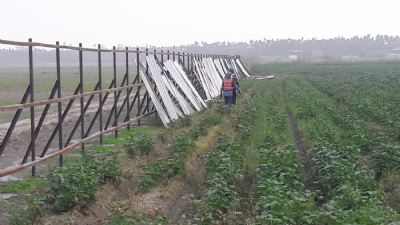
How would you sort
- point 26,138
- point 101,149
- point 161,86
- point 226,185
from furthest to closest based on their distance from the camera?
point 161,86 → point 26,138 → point 101,149 → point 226,185

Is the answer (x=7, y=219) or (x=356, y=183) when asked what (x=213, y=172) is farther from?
(x=7, y=219)

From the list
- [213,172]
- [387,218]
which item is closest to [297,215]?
[387,218]

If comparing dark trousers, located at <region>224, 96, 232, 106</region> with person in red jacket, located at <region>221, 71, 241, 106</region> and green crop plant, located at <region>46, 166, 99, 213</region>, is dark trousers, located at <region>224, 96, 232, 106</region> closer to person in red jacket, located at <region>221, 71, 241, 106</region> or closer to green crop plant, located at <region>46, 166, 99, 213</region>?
person in red jacket, located at <region>221, 71, 241, 106</region>

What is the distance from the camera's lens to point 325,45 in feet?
580

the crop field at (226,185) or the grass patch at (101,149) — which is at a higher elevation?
the crop field at (226,185)

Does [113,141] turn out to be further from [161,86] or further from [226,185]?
[226,185]

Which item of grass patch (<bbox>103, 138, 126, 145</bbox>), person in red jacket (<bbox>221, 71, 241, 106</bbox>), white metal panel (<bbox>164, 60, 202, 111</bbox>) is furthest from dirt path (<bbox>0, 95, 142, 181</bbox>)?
person in red jacket (<bbox>221, 71, 241, 106</bbox>)

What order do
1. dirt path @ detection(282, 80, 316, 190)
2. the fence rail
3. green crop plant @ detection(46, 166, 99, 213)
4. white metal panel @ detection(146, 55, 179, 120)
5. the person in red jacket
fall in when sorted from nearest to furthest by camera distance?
1. green crop plant @ detection(46, 166, 99, 213)
2. dirt path @ detection(282, 80, 316, 190)
3. the fence rail
4. white metal panel @ detection(146, 55, 179, 120)
5. the person in red jacket

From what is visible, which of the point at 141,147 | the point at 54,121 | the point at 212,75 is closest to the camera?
the point at 141,147

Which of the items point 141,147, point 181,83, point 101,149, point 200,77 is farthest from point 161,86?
point 200,77

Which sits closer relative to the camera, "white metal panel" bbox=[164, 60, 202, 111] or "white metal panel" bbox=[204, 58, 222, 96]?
"white metal panel" bbox=[164, 60, 202, 111]

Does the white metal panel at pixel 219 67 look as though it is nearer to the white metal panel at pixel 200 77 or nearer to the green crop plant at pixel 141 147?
the white metal panel at pixel 200 77

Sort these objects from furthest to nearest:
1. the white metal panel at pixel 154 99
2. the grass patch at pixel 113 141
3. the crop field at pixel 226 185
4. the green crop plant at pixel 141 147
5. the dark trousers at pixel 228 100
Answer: the dark trousers at pixel 228 100, the white metal panel at pixel 154 99, the grass patch at pixel 113 141, the green crop plant at pixel 141 147, the crop field at pixel 226 185

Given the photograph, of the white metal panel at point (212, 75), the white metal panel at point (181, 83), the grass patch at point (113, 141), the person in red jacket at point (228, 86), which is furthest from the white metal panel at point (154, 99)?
the white metal panel at point (212, 75)
